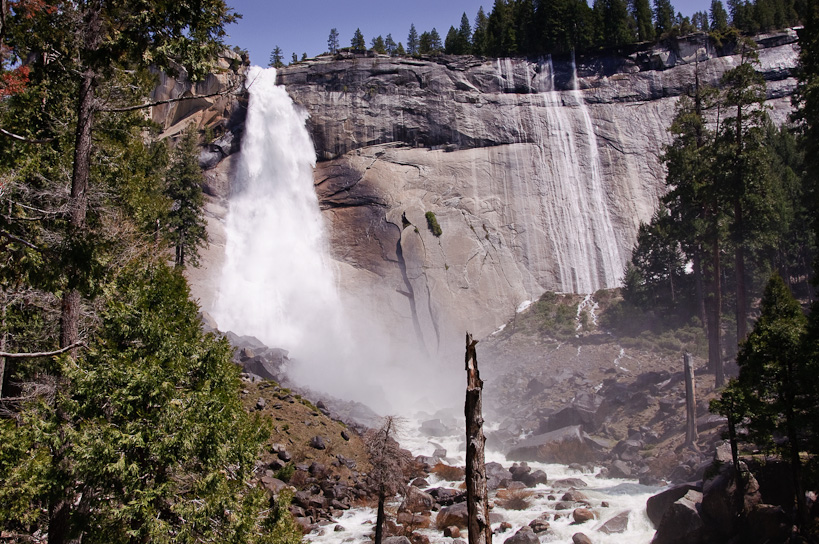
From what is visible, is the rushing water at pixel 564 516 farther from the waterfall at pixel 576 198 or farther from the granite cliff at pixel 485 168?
the waterfall at pixel 576 198

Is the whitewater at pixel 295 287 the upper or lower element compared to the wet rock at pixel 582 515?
upper

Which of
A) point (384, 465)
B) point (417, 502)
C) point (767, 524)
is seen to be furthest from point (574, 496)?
point (384, 465)

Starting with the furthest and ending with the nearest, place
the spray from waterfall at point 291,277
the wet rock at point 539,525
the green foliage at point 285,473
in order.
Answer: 1. the spray from waterfall at point 291,277
2. the green foliage at point 285,473
3. the wet rock at point 539,525

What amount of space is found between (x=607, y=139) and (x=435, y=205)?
19.7 meters

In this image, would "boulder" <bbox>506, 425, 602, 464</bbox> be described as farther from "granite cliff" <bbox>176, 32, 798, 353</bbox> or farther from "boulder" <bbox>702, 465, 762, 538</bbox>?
"granite cliff" <bbox>176, 32, 798, 353</bbox>

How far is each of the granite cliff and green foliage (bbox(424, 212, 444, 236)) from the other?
529mm

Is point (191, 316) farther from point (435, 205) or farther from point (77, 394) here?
point (435, 205)

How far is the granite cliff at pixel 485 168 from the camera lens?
4997 cm

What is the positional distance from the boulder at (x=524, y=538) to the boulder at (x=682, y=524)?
375 centimetres

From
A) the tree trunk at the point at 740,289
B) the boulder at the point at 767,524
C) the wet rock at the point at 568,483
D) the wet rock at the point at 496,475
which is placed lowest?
Result: the wet rock at the point at 568,483

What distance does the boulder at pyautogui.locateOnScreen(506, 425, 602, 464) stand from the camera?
2783 cm

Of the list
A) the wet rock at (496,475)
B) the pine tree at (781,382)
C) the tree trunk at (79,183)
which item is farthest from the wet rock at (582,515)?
the tree trunk at (79,183)

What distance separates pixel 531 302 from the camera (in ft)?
164

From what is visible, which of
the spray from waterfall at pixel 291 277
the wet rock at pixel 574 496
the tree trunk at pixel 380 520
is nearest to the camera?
the tree trunk at pixel 380 520
